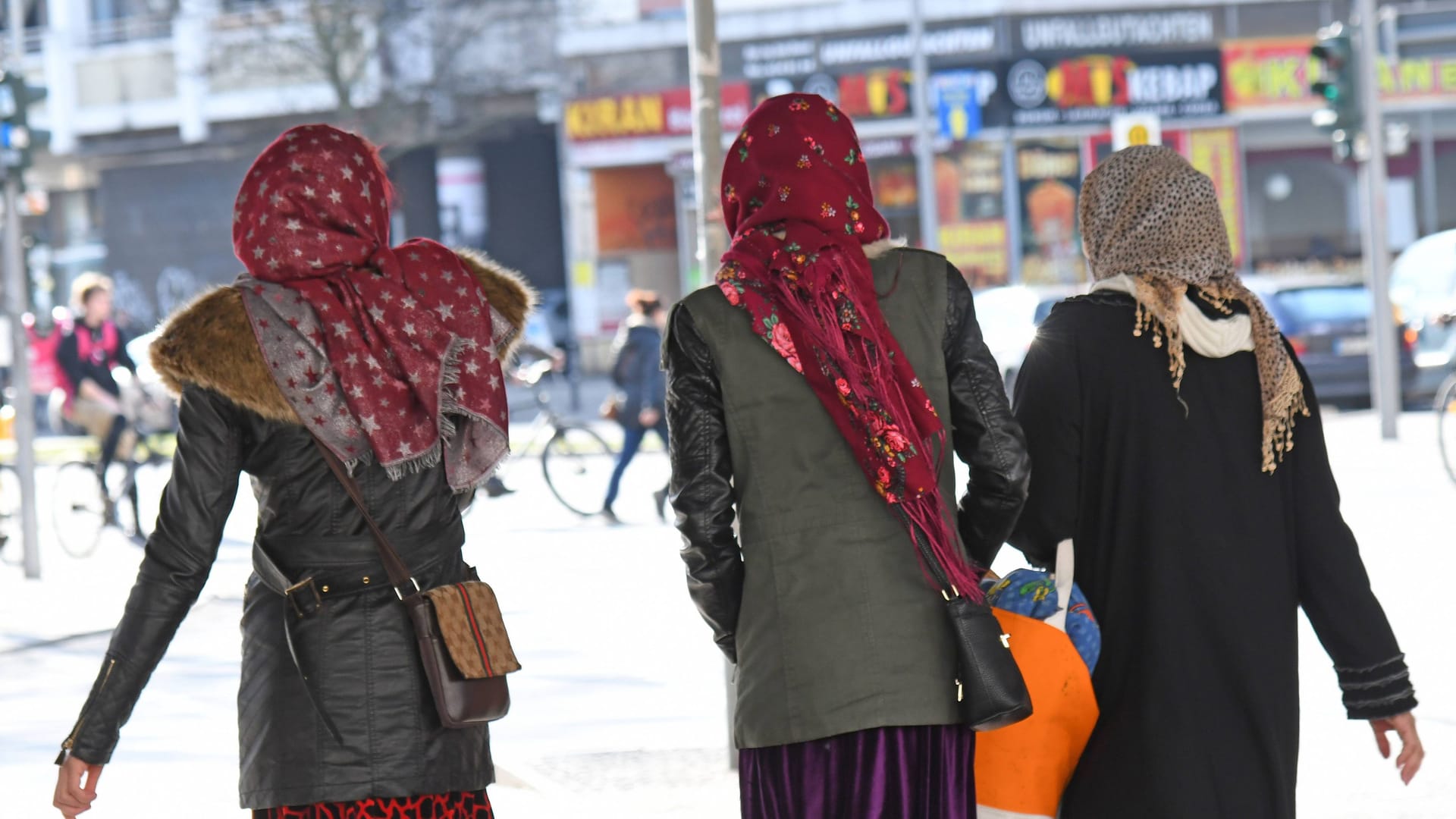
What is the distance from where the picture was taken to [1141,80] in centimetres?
3108

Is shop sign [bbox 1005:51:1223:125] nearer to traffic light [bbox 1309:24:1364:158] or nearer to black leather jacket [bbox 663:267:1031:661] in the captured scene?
traffic light [bbox 1309:24:1364:158]

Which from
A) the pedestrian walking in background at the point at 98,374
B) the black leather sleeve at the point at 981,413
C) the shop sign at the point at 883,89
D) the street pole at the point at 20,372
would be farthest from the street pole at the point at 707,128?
the shop sign at the point at 883,89

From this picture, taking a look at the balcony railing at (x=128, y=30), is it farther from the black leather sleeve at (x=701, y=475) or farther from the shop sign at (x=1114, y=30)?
the black leather sleeve at (x=701, y=475)

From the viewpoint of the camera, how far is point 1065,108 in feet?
102

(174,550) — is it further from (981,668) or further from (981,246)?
(981,246)

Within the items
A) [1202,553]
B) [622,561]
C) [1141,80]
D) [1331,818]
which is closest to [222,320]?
[1202,553]

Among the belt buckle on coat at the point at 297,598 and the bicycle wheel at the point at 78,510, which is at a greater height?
the belt buckle on coat at the point at 297,598

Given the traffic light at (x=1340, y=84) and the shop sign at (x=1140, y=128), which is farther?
the traffic light at (x=1340, y=84)

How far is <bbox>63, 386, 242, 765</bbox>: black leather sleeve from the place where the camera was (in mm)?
3215

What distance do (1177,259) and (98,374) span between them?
12.4 m

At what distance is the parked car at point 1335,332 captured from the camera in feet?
66.8

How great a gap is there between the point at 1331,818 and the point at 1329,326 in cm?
1573

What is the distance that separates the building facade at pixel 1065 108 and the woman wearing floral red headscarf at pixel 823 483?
27.7m

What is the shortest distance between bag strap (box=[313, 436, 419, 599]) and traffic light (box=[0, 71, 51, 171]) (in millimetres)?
10820
